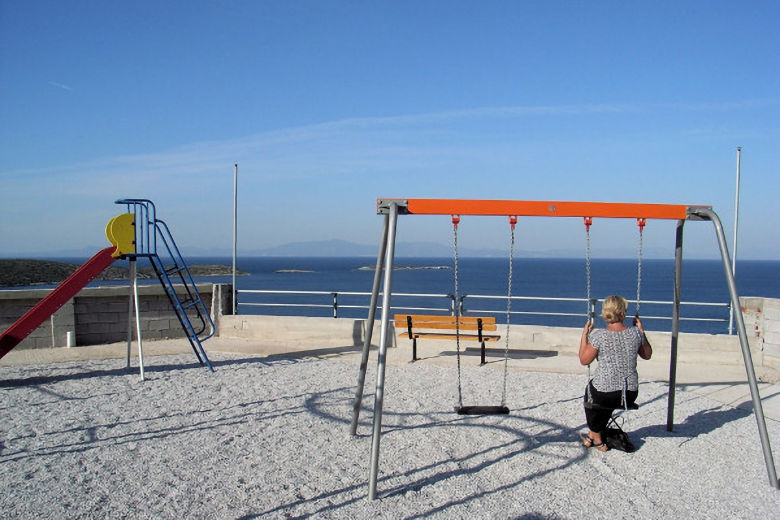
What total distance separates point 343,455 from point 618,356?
266cm

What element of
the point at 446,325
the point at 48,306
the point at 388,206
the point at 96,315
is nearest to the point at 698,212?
the point at 388,206

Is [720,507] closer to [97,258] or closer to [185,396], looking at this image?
[185,396]

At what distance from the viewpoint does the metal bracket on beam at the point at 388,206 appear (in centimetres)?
626

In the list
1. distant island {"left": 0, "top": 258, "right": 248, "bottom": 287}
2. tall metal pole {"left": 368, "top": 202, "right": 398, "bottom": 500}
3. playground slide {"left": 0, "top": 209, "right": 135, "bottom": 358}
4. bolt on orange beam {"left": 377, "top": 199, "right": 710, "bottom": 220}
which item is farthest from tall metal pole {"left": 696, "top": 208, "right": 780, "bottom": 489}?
distant island {"left": 0, "top": 258, "right": 248, "bottom": 287}

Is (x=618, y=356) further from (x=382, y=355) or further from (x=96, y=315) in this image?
(x=96, y=315)

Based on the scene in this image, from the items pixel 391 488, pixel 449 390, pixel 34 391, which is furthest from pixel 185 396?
pixel 391 488

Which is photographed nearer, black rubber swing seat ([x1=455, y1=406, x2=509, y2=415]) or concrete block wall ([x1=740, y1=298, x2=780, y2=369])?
black rubber swing seat ([x1=455, y1=406, x2=509, y2=415])

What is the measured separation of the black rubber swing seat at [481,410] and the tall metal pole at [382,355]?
5.96ft

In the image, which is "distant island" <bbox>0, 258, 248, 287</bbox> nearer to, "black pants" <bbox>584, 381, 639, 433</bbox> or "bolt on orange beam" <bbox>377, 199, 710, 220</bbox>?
"bolt on orange beam" <bbox>377, 199, 710, 220</bbox>

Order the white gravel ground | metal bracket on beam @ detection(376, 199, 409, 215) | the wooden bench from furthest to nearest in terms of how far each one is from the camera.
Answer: the wooden bench
metal bracket on beam @ detection(376, 199, 409, 215)
the white gravel ground

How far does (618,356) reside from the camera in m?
6.11

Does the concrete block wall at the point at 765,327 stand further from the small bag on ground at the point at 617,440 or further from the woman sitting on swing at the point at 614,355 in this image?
the woman sitting on swing at the point at 614,355

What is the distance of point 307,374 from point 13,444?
418 centimetres

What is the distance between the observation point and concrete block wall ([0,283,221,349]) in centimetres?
1195
